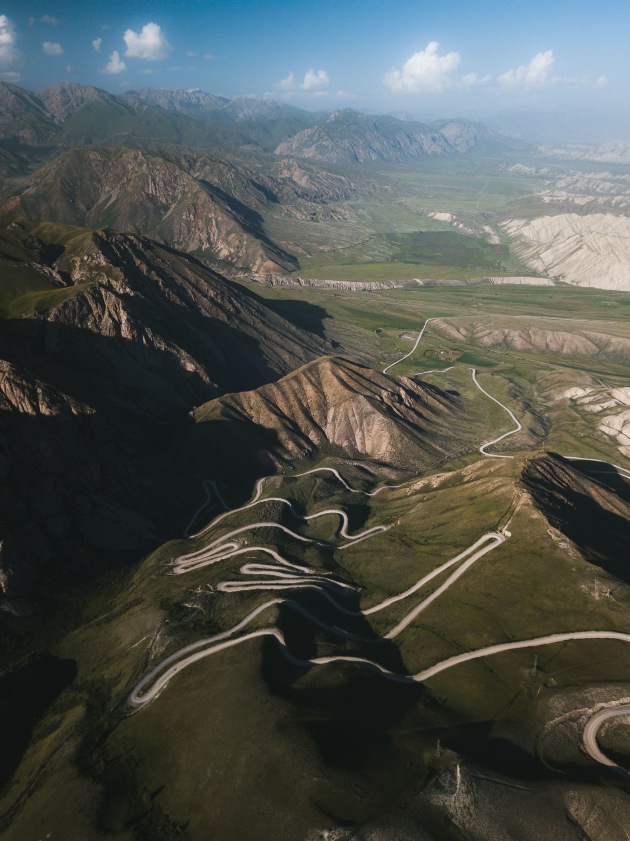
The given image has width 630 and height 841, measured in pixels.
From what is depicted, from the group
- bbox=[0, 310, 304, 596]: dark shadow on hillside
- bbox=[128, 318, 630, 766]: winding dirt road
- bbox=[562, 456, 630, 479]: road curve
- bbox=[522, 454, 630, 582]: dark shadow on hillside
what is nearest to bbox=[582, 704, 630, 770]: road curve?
bbox=[128, 318, 630, 766]: winding dirt road

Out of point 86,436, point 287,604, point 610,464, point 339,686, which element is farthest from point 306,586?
point 610,464

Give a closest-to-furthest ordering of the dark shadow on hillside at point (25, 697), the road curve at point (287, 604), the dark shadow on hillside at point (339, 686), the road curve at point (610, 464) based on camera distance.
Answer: the dark shadow on hillside at point (339, 686), the dark shadow on hillside at point (25, 697), the road curve at point (287, 604), the road curve at point (610, 464)

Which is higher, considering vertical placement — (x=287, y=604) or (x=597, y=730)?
(x=597, y=730)

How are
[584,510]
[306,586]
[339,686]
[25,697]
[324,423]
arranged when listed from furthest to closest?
[324,423] < [584,510] < [306,586] < [25,697] < [339,686]

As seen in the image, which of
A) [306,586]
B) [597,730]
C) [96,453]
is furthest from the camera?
[96,453]

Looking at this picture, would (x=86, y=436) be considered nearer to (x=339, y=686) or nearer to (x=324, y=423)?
(x=324, y=423)

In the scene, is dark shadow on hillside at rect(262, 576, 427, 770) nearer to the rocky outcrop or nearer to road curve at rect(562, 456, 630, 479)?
the rocky outcrop

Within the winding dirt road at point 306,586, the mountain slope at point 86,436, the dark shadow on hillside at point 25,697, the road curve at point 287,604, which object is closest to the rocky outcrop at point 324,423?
the mountain slope at point 86,436

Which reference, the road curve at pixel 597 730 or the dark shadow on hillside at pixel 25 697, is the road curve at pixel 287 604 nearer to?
the dark shadow on hillside at pixel 25 697

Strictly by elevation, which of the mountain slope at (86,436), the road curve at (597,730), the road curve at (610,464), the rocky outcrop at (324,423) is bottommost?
the road curve at (610,464)

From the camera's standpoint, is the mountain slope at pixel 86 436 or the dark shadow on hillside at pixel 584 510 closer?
the dark shadow on hillside at pixel 584 510

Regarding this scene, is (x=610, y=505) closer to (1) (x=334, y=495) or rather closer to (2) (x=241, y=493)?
(1) (x=334, y=495)

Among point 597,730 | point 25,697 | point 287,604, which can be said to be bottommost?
point 25,697
